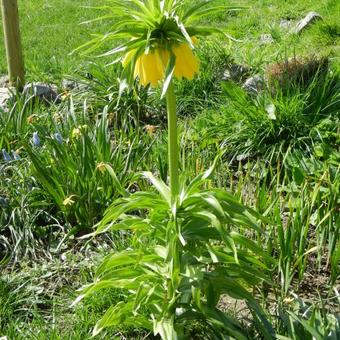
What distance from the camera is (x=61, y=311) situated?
3.37m

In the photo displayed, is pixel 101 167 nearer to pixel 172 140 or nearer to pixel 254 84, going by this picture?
pixel 172 140

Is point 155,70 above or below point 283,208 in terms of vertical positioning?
above

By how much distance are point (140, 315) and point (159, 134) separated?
6.87 ft

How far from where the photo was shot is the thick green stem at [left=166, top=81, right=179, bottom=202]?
8.44 feet

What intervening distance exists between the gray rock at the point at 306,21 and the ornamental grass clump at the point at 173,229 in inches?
192

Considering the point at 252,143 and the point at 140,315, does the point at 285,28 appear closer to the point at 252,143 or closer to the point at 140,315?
the point at 252,143

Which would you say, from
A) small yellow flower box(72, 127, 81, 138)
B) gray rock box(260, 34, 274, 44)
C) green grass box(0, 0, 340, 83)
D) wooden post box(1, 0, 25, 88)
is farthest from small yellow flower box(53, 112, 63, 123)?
gray rock box(260, 34, 274, 44)

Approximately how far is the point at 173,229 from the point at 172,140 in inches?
13.2

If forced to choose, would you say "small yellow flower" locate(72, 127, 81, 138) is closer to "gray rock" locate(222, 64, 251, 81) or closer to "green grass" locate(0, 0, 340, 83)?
"gray rock" locate(222, 64, 251, 81)

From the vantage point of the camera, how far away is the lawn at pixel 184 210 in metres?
2.81

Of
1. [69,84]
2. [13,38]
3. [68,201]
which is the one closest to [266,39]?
[69,84]

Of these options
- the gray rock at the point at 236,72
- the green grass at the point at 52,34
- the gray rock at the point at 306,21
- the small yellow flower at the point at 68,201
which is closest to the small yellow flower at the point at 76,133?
the small yellow flower at the point at 68,201

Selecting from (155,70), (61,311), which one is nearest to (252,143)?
(61,311)

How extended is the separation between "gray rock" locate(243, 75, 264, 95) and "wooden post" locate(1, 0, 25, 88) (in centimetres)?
183
